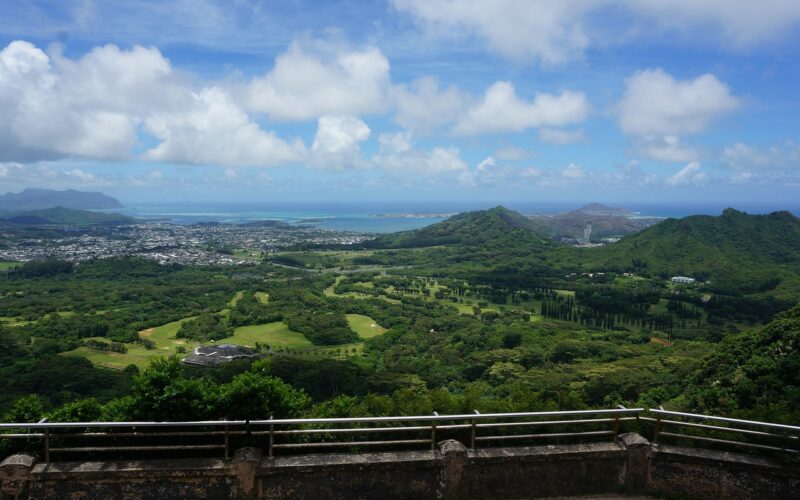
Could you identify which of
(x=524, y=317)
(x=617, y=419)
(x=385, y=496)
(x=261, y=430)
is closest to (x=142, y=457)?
(x=261, y=430)

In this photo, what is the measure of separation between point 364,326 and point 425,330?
28.7ft

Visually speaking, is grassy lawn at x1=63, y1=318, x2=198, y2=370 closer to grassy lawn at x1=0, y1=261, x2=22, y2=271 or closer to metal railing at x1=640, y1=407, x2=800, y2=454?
metal railing at x1=640, y1=407, x2=800, y2=454

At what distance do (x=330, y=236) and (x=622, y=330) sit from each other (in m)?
139

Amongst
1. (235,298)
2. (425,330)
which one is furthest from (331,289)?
(425,330)

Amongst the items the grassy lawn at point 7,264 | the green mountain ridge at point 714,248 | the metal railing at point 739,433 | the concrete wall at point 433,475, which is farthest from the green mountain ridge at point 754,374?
the grassy lawn at point 7,264

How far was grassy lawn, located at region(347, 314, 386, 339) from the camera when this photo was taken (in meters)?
61.2

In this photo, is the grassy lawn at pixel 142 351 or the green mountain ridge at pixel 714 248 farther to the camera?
the green mountain ridge at pixel 714 248

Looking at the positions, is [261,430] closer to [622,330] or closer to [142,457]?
[142,457]

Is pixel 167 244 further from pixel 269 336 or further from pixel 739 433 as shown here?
pixel 739 433

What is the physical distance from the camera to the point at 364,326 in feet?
213

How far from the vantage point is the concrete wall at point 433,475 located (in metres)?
6.29

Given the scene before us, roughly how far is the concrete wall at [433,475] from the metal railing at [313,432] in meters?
0.22

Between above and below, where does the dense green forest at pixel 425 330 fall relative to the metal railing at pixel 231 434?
below

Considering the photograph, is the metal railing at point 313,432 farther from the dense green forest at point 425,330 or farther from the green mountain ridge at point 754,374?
the green mountain ridge at point 754,374
